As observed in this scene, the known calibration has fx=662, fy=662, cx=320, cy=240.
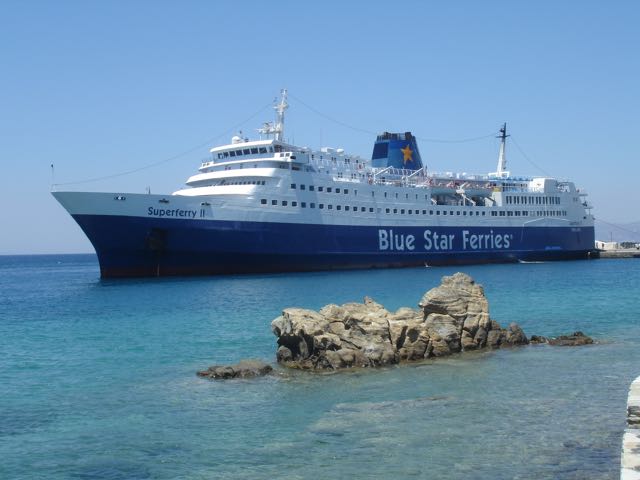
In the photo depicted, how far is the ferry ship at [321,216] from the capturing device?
108ft

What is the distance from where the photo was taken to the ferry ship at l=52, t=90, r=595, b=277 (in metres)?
32.9

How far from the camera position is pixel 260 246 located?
35.4m

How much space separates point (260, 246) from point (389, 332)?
2271 cm

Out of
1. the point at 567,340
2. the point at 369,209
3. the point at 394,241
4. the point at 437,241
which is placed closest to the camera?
the point at 567,340

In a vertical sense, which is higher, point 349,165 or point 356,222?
point 349,165

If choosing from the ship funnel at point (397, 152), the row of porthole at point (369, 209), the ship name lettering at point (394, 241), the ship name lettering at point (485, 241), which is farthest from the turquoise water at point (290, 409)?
the ship funnel at point (397, 152)

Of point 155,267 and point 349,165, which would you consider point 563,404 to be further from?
point 349,165

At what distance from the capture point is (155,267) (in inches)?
1324

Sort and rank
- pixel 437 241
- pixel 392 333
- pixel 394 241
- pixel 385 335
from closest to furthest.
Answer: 1. pixel 385 335
2. pixel 392 333
3. pixel 394 241
4. pixel 437 241

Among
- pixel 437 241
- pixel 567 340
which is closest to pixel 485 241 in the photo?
pixel 437 241

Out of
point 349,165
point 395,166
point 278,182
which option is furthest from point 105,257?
point 395,166

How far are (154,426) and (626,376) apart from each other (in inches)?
301

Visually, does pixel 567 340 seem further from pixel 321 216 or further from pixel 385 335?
pixel 321 216

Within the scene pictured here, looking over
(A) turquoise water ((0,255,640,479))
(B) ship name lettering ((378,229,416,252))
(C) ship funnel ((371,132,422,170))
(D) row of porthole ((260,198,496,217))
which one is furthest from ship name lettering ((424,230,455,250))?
(A) turquoise water ((0,255,640,479))
